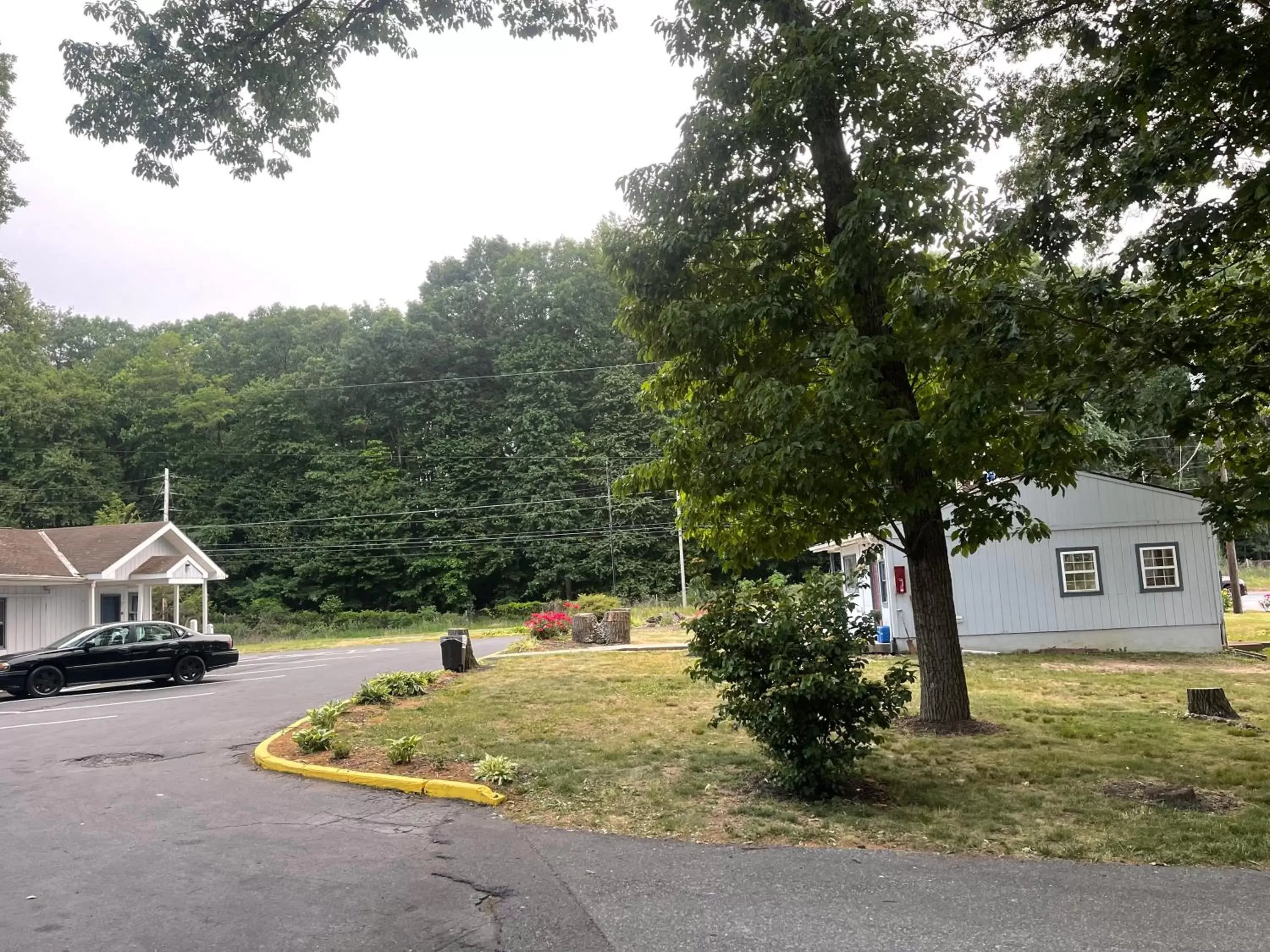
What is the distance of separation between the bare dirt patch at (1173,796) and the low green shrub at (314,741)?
7.59 m

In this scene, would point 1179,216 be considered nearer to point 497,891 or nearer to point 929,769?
point 929,769

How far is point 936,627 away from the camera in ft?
33.6

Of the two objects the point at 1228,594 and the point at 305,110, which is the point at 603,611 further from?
the point at 1228,594

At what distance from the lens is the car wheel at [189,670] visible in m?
19.3

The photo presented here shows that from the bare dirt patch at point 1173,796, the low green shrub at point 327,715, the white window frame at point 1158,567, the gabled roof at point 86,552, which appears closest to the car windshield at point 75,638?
the gabled roof at point 86,552

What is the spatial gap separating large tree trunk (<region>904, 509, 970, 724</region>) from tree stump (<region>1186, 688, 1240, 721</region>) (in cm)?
305

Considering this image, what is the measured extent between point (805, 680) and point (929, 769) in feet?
7.60

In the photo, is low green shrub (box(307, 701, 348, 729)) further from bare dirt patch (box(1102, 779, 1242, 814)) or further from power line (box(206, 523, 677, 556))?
power line (box(206, 523, 677, 556))

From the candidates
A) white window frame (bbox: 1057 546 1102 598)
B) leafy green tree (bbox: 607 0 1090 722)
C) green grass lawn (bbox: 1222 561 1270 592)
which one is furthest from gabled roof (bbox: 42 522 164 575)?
green grass lawn (bbox: 1222 561 1270 592)

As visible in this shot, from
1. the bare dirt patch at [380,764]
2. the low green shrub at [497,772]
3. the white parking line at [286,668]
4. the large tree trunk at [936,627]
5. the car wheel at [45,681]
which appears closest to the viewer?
the low green shrub at [497,772]

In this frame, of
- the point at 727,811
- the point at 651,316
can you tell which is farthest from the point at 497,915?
the point at 651,316

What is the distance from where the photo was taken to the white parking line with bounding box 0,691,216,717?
15.0m

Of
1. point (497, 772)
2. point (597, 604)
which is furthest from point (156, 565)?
point (497, 772)

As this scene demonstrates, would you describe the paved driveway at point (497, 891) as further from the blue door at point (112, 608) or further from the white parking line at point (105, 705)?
the blue door at point (112, 608)
